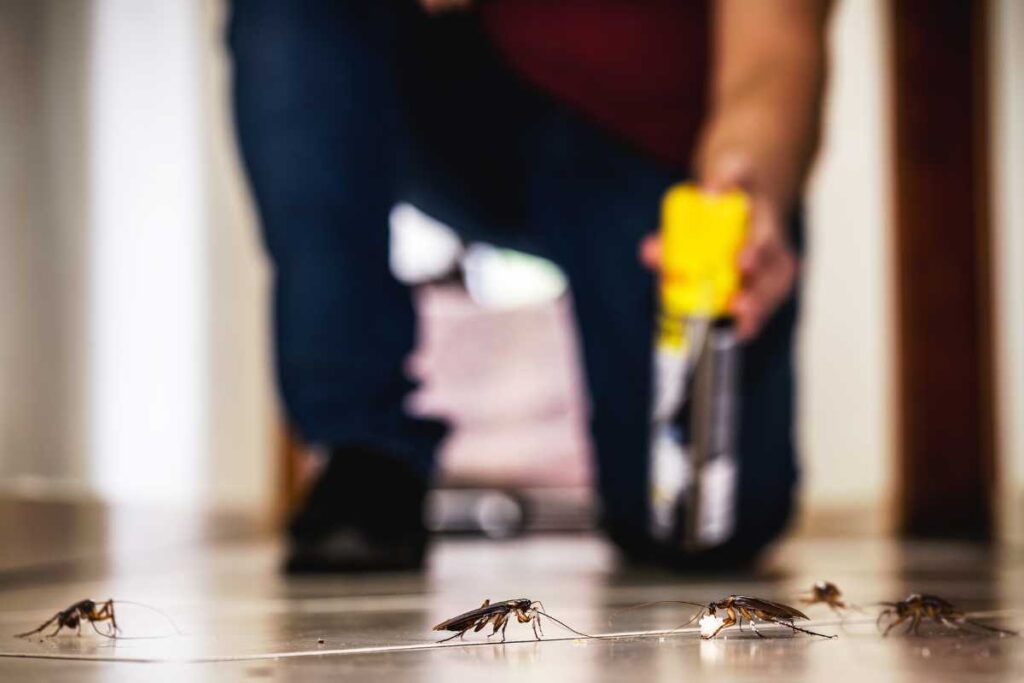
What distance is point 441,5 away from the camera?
174 cm

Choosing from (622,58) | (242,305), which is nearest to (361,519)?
(622,58)

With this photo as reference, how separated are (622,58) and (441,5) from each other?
0.32 m

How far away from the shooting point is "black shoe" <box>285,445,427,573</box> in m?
1.31

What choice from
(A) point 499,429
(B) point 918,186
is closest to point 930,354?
(B) point 918,186

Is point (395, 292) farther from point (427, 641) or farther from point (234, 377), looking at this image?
point (234, 377)

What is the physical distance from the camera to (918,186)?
136 inches

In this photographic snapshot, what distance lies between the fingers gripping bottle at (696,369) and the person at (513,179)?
0.04m

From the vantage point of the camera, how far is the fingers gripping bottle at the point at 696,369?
1.15m

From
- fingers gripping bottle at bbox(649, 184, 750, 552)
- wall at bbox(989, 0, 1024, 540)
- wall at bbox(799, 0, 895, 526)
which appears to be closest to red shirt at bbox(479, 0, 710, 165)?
fingers gripping bottle at bbox(649, 184, 750, 552)

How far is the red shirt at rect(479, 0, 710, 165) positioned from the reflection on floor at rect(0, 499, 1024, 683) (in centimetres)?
78

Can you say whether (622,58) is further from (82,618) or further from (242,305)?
(242,305)

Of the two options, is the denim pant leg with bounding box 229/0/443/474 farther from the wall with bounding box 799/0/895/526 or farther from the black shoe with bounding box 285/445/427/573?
the wall with bounding box 799/0/895/526

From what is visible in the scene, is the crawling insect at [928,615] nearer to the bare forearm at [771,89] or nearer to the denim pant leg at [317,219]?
the bare forearm at [771,89]

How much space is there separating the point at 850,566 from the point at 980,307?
221cm
